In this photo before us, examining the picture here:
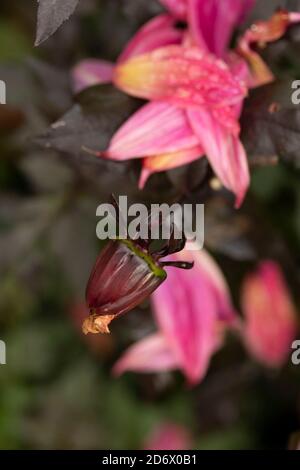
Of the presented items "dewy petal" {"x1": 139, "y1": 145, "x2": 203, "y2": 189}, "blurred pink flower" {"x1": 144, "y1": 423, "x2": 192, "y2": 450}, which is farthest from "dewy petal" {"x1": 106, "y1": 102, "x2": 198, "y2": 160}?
"blurred pink flower" {"x1": 144, "y1": 423, "x2": 192, "y2": 450}

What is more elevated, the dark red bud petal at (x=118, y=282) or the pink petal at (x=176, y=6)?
the pink petal at (x=176, y=6)

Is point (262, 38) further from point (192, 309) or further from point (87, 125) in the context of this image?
point (192, 309)

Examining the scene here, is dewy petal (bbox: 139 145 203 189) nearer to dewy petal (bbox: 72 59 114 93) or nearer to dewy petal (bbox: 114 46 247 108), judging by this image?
dewy petal (bbox: 114 46 247 108)

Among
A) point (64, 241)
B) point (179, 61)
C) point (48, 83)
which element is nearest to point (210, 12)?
point (179, 61)

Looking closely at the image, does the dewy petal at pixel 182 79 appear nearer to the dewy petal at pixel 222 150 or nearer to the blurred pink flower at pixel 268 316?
the dewy petal at pixel 222 150

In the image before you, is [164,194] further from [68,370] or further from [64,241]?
[68,370]

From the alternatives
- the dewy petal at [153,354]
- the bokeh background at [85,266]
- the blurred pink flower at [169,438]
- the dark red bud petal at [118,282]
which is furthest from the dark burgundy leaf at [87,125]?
the blurred pink flower at [169,438]
